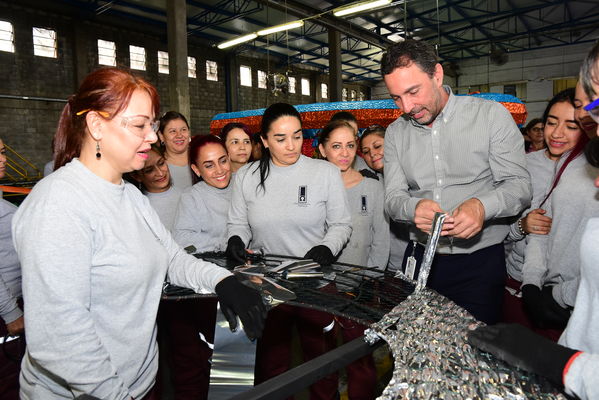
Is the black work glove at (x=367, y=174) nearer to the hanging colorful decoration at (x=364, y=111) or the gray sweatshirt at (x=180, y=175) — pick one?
the gray sweatshirt at (x=180, y=175)

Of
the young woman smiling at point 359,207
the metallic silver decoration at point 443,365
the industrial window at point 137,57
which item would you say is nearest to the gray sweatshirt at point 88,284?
the metallic silver decoration at point 443,365

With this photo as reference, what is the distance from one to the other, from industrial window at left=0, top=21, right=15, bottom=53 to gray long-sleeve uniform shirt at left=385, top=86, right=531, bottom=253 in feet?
37.0

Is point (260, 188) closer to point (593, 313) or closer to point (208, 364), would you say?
point (208, 364)

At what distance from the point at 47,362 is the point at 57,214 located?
1.12 ft

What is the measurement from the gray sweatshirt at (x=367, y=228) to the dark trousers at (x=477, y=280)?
1.97 feet

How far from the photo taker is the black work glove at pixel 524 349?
27.6 inches

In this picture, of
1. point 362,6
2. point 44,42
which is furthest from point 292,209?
point 44,42

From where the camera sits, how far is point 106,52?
37.8 ft

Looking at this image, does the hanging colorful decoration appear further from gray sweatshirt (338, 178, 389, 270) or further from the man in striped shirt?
the man in striped shirt

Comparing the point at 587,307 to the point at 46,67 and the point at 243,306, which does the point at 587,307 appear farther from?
the point at 46,67

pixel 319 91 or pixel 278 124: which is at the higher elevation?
pixel 319 91

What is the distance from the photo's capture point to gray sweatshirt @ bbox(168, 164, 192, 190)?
9.18 feet

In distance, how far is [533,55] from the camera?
57.2 ft

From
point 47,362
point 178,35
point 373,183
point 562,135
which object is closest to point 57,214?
point 47,362
